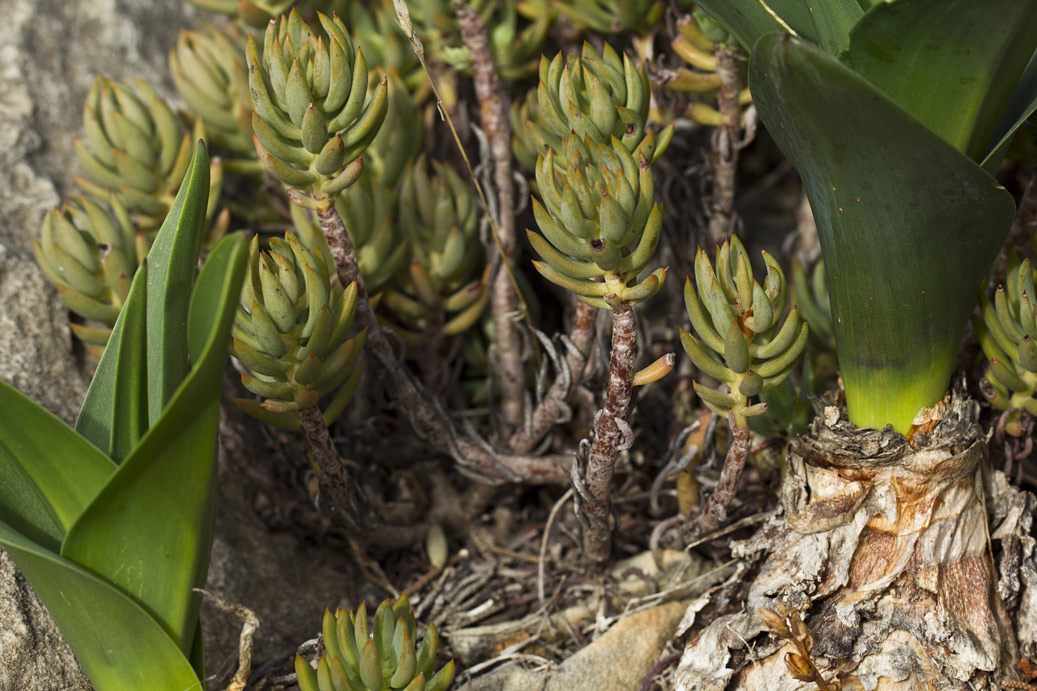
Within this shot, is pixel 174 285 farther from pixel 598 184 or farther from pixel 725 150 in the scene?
pixel 725 150

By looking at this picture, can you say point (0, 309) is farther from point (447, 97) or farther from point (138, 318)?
point (447, 97)

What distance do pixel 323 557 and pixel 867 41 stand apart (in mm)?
1201

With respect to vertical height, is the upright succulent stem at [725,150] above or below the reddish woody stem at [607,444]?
above

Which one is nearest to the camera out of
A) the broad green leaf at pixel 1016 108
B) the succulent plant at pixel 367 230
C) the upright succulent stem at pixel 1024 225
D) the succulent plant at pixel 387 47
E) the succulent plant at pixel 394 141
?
the broad green leaf at pixel 1016 108

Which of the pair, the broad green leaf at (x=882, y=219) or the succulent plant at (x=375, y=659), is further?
the succulent plant at (x=375, y=659)

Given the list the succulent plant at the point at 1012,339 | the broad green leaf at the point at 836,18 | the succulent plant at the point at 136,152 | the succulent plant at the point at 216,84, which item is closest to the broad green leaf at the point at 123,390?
the succulent plant at the point at 136,152

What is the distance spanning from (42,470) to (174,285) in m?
0.24

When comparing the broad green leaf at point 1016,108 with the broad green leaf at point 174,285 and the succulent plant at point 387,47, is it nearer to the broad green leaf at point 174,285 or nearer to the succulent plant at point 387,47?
the broad green leaf at point 174,285

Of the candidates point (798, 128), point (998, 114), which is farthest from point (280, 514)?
point (998, 114)

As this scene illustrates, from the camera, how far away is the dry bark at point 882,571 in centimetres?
115

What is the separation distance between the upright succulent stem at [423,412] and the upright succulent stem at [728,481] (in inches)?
11.3

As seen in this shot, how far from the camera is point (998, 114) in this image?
3.48ft

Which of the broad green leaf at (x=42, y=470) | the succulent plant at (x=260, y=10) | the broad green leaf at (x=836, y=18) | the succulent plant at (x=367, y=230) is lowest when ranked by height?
the broad green leaf at (x=42, y=470)

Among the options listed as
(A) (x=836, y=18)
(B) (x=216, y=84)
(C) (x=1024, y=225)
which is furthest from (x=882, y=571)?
(B) (x=216, y=84)
